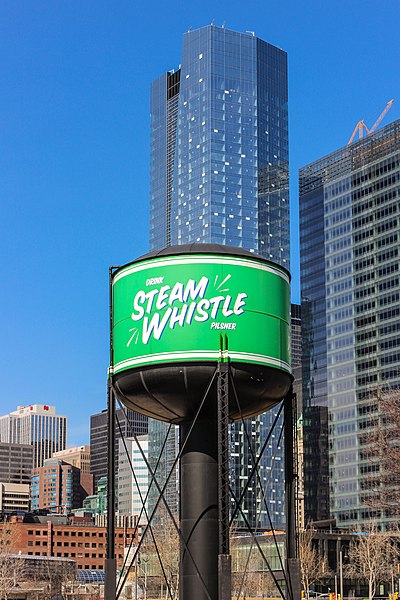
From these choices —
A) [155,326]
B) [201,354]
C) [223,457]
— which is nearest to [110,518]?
[223,457]

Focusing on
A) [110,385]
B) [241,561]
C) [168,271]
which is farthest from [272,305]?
[241,561]

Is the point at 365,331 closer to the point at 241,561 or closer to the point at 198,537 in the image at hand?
the point at 241,561

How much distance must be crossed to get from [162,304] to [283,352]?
177 inches

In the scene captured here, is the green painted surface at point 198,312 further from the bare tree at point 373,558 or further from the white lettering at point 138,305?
the bare tree at point 373,558

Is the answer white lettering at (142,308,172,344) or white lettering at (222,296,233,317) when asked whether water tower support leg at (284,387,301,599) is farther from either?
white lettering at (142,308,172,344)

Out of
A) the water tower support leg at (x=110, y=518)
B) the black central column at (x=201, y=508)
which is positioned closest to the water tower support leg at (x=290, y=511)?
the black central column at (x=201, y=508)

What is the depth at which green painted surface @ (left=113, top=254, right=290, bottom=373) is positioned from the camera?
33438 millimetres

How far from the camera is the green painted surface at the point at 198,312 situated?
33.4 meters

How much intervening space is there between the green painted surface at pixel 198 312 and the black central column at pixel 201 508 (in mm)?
1951

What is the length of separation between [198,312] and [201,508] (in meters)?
6.56

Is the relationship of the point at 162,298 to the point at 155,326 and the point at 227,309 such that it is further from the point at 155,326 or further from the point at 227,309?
the point at 227,309

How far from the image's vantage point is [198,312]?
110 feet

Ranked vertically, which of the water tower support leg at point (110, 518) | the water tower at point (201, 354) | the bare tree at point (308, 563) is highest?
the water tower at point (201, 354)

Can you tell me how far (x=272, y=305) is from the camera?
34969 millimetres
